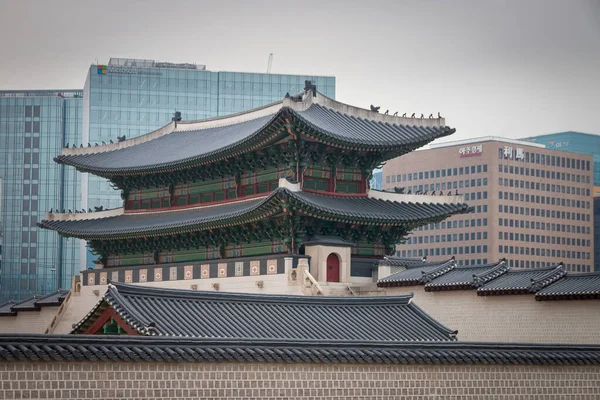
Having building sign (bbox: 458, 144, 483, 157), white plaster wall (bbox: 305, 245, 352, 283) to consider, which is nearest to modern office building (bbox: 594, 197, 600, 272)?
building sign (bbox: 458, 144, 483, 157)

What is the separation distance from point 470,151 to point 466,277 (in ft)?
412

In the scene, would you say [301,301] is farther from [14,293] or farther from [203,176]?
[14,293]

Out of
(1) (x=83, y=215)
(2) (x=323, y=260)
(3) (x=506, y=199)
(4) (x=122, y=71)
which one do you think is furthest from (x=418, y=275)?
(3) (x=506, y=199)

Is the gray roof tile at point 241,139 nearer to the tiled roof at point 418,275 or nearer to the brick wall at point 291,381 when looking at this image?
the tiled roof at point 418,275

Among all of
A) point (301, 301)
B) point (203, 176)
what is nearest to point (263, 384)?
point (301, 301)

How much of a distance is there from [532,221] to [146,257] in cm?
12150

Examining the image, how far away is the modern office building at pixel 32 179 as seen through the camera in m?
152

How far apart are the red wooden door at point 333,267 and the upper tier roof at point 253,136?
569 cm

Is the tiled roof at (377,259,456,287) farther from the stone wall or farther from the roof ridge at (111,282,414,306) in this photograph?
the roof ridge at (111,282,414,306)

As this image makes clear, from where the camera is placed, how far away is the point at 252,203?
5566cm

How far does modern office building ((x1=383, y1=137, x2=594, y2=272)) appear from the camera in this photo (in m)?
171

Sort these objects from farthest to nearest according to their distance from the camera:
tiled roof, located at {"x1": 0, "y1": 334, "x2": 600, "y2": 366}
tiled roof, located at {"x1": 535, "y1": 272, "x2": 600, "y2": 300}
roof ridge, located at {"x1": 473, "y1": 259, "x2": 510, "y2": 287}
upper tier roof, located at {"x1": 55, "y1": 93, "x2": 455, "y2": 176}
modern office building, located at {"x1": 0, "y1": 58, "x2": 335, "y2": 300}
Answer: modern office building, located at {"x1": 0, "y1": 58, "x2": 335, "y2": 300}, upper tier roof, located at {"x1": 55, "y1": 93, "x2": 455, "y2": 176}, roof ridge, located at {"x1": 473, "y1": 259, "x2": 510, "y2": 287}, tiled roof, located at {"x1": 535, "y1": 272, "x2": 600, "y2": 300}, tiled roof, located at {"x1": 0, "y1": 334, "x2": 600, "y2": 366}

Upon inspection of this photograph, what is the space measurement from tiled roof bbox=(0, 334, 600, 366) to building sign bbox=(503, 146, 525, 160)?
141 metres

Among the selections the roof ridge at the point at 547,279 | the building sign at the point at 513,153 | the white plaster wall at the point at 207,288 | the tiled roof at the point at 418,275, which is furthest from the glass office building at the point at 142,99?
the roof ridge at the point at 547,279
